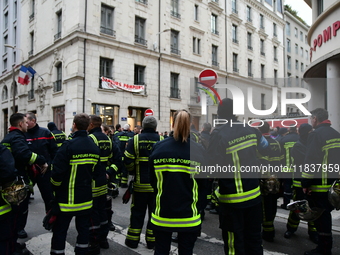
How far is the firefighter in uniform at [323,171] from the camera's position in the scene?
13.2ft

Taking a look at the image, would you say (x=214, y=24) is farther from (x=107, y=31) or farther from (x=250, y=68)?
(x=107, y=31)

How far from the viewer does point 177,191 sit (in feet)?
9.93

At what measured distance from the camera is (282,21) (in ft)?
124

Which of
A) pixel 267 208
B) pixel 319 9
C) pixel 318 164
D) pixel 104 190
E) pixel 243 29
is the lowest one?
pixel 267 208

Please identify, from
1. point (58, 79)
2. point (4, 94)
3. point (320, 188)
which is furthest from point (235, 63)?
point (320, 188)

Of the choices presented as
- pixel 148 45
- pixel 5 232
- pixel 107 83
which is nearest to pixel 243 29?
pixel 148 45

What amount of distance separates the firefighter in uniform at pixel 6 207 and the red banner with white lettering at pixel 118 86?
52.7ft

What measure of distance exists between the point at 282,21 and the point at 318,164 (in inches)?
1522

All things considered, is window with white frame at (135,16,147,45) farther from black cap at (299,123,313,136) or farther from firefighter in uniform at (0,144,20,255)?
firefighter in uniform at (0,144,20,255)

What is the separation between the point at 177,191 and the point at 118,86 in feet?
56.6

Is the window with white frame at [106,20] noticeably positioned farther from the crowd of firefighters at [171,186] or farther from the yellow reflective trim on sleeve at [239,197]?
the yellow reflective trim on sleeve at [239,197]

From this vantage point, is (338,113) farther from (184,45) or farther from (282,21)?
(282,21)

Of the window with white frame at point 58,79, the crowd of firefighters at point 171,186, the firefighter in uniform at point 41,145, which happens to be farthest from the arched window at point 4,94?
the crowd of firefighters at point 171,186

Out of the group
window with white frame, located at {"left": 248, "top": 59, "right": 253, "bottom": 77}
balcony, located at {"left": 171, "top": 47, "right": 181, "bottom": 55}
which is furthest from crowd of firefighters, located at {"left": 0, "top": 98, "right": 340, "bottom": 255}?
window with white frame, located at {"left": 248, "top": 59, "right": 253, "bottom": 77}
